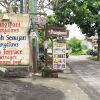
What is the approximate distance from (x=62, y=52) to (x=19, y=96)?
33.0 ft

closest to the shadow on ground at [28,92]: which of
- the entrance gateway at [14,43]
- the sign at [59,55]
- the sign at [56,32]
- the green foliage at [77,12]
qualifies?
the entrance gateway at [14,43]

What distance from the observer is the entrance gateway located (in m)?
16.0

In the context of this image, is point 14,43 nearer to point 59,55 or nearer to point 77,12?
point 59,55

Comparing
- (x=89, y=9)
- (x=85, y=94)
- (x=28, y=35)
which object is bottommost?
(x=85, y=94)

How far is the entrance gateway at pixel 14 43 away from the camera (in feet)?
52.4

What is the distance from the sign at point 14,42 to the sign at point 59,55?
4267 millimetres

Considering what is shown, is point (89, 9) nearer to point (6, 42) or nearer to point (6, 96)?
point (6, 42)

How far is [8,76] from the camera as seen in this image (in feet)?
51.4

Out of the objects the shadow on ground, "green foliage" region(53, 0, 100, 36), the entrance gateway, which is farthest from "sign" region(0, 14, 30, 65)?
"green foliage" region(53, 0, 100, 36)

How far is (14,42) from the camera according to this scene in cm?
1600

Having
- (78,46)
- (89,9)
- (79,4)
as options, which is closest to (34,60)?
(79,4)

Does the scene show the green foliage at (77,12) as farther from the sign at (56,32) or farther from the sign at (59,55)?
the sign at (56,32)

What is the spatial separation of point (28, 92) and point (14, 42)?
5.20 meters

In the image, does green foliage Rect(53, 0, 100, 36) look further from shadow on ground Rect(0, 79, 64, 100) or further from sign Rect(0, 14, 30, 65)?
shadow on ground Rect(0, 79, 64, 100)
